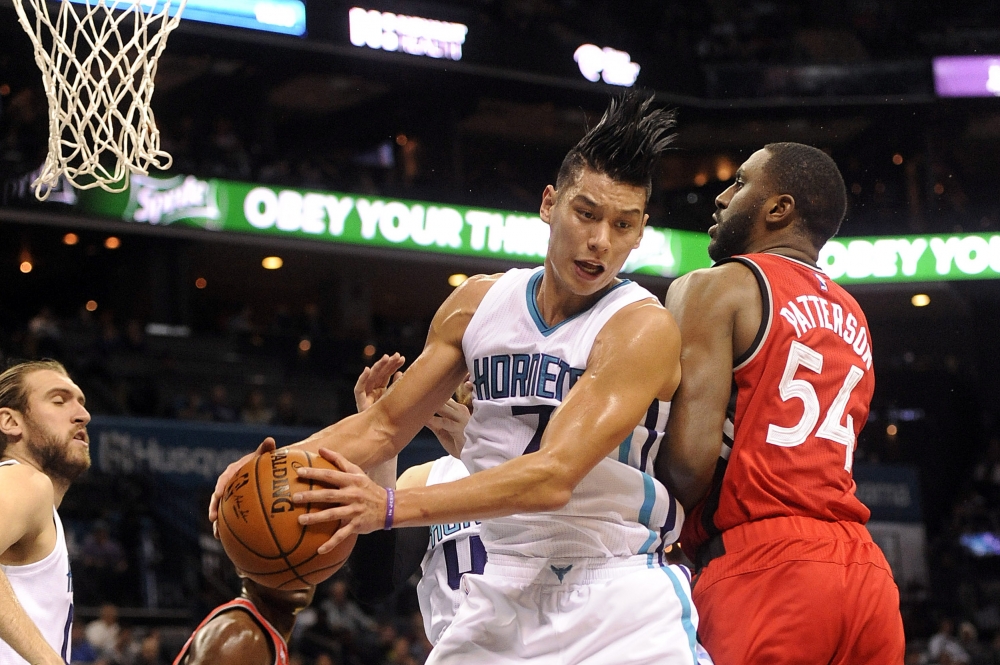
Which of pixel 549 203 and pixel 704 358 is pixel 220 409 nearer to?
pixel 549 203

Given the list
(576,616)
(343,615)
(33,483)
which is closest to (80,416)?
(33,483)

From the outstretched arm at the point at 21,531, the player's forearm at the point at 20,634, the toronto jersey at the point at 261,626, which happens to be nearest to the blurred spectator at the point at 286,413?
the outstretched arm at the point at 21,531

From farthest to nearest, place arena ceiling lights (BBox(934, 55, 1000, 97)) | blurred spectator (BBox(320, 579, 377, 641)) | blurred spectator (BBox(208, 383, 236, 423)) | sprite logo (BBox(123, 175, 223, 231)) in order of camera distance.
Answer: arena ceiling lights (BBox(934, 55, 1000, 97)) → sprite logo (BBox(123, 175, 223, 231)) → blurred spectator (BBox(208, 383, 236, 423)) → blurred spectator (BBox(320, 579, 377, 641))

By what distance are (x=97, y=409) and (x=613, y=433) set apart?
12121 millimetres

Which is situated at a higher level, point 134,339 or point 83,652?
point 134,339

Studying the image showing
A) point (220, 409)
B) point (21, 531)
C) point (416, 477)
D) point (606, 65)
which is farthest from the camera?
point (606, 65)

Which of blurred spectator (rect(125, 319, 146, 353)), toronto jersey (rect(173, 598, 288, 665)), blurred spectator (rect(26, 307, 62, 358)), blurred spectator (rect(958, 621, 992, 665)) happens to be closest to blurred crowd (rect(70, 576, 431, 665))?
blurred spectator (rect(26, 307, 62, 358))

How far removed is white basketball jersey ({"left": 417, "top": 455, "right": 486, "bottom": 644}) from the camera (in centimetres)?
394

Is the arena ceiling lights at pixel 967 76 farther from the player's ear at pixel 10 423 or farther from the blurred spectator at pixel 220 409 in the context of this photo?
the player's ear at pixel 10 423

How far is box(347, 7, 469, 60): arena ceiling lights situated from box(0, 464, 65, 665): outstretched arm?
45.8 ft

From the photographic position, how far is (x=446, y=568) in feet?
13.4

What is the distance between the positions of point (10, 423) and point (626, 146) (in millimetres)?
2631

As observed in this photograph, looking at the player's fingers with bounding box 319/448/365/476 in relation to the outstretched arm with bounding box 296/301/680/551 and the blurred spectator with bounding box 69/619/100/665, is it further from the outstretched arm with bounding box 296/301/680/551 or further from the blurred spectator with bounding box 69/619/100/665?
the blurred spectator with bounding box 69/619/100/665

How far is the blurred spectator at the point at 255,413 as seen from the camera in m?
14.8
